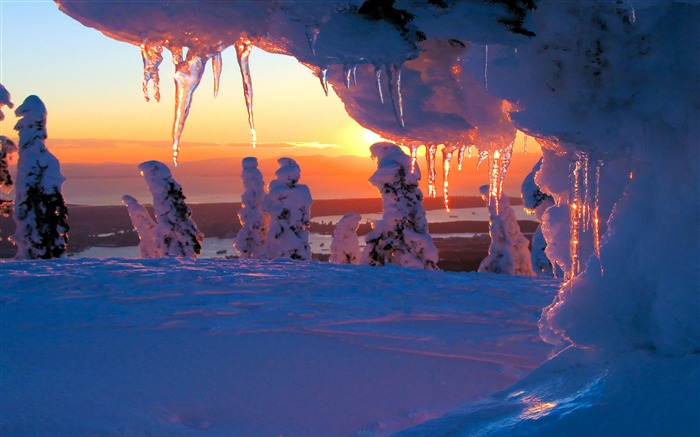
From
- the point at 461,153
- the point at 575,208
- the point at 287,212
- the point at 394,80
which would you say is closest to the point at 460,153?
the point at 461,153

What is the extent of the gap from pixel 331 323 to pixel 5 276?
746 cm

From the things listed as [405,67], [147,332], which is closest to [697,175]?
[405,67]

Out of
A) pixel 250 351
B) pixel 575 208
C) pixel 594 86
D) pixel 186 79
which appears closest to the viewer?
pixel 186 79

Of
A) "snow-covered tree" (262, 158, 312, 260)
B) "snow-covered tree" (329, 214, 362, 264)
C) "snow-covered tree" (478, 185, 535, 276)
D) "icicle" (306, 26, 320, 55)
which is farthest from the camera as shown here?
"snow-covered tree" (478, 185, 535, 276)

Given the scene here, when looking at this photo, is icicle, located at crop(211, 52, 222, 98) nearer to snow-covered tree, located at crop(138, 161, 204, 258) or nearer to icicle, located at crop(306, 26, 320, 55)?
icicle, located at crop(306, 26, 320, 55)

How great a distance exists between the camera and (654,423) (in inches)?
151

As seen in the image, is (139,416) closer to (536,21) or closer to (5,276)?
(536,21)

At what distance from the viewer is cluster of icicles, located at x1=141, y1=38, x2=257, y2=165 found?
4.35 meters

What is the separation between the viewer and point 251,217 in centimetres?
2586

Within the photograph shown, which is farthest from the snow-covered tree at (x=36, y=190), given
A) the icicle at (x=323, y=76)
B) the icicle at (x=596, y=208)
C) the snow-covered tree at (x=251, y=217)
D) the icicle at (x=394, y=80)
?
the icicle at (x=596, y=208)

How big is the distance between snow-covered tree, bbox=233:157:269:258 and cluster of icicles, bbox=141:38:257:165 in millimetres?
21131

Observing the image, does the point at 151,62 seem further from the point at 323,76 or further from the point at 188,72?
the point at 323,76

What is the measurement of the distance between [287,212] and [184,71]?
19084 millimetres

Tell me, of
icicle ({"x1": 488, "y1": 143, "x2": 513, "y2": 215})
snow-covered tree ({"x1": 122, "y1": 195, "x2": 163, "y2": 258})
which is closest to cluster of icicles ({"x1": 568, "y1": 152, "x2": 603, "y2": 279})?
icicle ({"x1": 488, "y1": 143, "x2": 513, "y2": 215})
